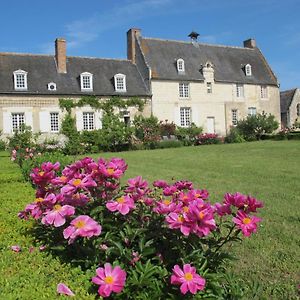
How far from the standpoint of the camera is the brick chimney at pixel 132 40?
32.9 m

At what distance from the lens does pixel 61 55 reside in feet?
99.0

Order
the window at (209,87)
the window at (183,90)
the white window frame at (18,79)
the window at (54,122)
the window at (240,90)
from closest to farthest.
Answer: the white window frame at (18,79), the window at (54,122), the window at (183,90), the window at (209,87), the window at (240,90)

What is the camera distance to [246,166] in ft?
45.0

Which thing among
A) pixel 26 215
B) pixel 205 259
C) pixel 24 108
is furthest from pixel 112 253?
pixel 24 108

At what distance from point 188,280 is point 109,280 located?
50cm

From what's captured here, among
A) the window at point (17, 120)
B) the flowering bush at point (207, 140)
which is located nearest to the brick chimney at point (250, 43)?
the flowering bush at point (207, 140)

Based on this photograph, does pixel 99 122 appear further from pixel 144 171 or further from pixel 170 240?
pixel 170 240

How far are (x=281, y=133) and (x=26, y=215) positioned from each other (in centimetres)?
3011

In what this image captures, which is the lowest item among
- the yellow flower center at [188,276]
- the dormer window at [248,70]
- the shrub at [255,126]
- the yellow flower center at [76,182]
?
the yellow flower center at [188,276]

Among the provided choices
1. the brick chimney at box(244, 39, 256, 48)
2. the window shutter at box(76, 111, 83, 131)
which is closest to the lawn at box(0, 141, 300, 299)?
the window shutter at box(76, 111, 83, 131)

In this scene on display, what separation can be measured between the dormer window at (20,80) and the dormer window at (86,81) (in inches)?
165

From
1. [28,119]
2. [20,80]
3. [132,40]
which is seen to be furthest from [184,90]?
[20,80]

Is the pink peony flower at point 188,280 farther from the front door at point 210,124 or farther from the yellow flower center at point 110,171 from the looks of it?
the front door at point 210,124

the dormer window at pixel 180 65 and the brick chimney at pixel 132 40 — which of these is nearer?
the brick chimney at pixel 132 40
